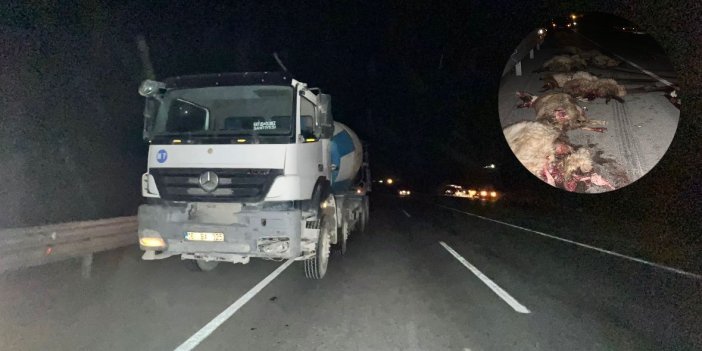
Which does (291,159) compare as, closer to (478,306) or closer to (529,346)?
(478,306)

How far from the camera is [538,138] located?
9945 mm

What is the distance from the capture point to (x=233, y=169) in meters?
6.58

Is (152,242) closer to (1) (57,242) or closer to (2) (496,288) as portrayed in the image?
(1) (57,242)

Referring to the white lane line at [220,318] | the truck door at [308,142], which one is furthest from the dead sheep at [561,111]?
the white lane line at [220,318]

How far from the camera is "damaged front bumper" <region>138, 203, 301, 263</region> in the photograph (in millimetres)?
6484

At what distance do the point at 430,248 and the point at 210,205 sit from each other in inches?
250

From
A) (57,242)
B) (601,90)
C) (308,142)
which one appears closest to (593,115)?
(601,90)

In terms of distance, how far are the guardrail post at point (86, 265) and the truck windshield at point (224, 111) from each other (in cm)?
274

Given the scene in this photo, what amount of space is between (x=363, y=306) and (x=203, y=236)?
2608mm

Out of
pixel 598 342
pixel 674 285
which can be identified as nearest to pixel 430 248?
pixel 674 285

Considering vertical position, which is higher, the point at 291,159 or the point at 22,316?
the point at 291,159

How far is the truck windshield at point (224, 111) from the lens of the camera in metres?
6.92

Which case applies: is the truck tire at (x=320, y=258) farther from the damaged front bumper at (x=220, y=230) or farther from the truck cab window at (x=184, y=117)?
the truck cab window at (x=184, y=117)

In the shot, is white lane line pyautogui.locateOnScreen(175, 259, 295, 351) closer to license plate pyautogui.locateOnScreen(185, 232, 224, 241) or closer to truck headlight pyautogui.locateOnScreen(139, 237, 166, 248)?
license plate pyautogui.locateOnScreen(185, 232, 224, 241)
